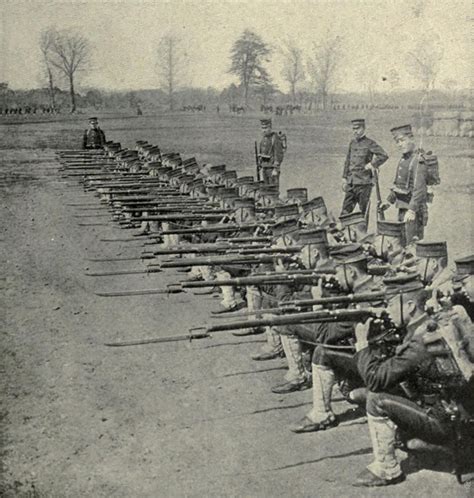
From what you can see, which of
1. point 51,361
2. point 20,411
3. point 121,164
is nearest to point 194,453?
point 20,411

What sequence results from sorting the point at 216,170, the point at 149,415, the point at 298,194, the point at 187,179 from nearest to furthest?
1. the point at 149,415
2. the point at 298,194
3. the point at 187,179
4. the point at 216,170

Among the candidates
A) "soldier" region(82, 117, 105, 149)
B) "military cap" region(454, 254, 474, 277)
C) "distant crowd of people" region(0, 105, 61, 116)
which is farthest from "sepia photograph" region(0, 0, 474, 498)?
"distant crowd of people" region(0, 105, 61, 116)

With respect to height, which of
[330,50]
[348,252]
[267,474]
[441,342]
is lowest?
[267,474]

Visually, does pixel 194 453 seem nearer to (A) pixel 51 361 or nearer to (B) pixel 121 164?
(A) pixel 51 361

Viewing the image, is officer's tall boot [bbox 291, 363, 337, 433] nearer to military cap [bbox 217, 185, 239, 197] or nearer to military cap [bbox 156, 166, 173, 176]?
military cap [bbox 217, 185, 239, 197]

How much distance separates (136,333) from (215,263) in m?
1.85

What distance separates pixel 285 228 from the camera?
7820mm

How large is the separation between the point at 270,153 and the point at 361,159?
4323mm

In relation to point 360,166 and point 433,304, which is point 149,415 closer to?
point 433,304

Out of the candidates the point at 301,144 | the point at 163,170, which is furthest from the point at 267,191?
the point at 301,144

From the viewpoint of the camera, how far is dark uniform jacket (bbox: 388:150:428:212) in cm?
980

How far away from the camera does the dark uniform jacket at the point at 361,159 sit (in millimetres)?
12266

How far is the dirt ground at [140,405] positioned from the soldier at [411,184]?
1.44 m

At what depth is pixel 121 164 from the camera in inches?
713
